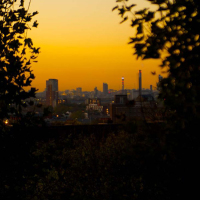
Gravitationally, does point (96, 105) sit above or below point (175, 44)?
above

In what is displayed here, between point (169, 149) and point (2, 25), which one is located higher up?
point (2, 25)

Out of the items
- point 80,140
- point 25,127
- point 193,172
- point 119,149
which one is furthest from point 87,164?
point 193,172

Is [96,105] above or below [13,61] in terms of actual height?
above

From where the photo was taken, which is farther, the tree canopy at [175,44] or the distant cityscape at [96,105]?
the distant cityscape at [96,105]

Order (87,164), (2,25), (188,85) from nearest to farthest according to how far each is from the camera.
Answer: (188,85) → (2,25) → (87,164)

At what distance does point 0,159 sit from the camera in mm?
3912

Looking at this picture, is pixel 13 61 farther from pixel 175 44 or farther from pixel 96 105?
pixel 96 105

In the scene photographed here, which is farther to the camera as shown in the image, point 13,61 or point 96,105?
point 96,105

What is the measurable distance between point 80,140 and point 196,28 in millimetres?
10181

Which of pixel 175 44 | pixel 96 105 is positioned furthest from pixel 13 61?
pixel 96 105

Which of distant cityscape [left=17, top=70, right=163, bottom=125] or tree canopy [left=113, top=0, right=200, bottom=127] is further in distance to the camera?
distant cityscape [left=17, top=70, right=163, bottom=125]

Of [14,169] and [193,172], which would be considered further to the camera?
[14,169]

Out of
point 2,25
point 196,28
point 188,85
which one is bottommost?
point 188,85

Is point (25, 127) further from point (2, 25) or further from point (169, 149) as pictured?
point (169, 149)
